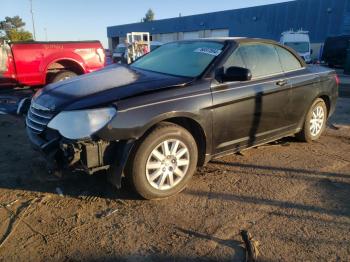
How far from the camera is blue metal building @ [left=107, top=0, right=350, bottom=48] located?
99.3ft

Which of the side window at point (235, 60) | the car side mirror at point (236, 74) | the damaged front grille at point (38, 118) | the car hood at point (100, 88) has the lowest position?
the damaged front grille at point (38, 118)

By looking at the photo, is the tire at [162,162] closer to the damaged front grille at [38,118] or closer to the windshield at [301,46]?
the damaged front grille at [38,118]

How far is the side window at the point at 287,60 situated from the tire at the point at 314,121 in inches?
27.4

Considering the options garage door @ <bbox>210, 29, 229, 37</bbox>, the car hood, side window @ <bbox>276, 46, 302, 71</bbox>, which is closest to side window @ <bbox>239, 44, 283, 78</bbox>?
side window @ <bbox>276, 46, 302, 71</bbox>

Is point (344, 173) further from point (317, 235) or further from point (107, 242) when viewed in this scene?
point (107, 242)

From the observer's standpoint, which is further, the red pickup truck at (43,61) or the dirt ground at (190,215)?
the red pickup truck at (43,61)

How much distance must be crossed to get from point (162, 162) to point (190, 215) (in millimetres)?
606

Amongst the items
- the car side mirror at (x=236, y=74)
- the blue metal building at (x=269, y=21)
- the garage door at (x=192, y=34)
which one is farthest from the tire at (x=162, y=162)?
the garage door at (x=192, y=34)

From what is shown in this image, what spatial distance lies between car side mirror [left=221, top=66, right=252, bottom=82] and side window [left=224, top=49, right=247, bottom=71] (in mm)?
208

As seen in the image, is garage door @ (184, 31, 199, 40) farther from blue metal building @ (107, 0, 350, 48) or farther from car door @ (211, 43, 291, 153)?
car door @ (211, 43, 291, 153)

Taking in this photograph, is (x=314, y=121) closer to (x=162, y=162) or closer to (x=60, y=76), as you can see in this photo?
(x=162, y=162)

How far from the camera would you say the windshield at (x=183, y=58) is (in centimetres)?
404

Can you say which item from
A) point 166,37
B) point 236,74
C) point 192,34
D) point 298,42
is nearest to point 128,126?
point 236,74

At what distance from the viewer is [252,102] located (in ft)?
13.7
